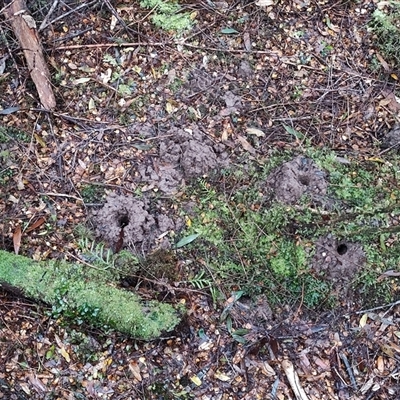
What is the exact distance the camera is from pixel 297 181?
9.91ft

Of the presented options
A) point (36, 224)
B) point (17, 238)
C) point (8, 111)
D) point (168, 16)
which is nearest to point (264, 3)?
point (168, 16)

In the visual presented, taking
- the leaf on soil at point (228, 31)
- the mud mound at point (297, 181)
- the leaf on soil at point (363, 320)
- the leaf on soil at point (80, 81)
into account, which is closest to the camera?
the leaf on soil at point (363, 320)

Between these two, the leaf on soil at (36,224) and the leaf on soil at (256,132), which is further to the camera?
the leaf on soil at (256,132)

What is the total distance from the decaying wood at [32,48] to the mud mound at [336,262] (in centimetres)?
202

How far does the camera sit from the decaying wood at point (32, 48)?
3.23 meters

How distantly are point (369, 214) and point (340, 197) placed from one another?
20 cm

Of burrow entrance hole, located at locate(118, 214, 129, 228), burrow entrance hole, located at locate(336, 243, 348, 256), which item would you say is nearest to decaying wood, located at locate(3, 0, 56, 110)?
burrow entrance hole, located at locate(118, 214, 129, 228)

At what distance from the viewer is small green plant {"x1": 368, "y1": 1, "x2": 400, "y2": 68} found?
11.2ft

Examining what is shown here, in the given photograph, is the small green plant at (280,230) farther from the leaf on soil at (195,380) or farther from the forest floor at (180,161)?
the leaf on soil at (195,380)

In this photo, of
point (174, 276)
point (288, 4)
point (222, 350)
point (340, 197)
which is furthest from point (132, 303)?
point (288, 4)

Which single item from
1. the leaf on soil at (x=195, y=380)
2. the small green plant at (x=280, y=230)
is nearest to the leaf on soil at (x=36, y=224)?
the small green plant at (x=280, y=230)

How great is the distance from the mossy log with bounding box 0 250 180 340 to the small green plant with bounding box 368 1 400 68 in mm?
2378

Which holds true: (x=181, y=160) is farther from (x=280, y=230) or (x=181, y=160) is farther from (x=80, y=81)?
(x=80, y=81)

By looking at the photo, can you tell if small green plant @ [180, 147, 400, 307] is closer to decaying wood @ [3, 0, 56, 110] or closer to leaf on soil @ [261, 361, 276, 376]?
leaf on soil @ [261, 361, 276, 376]
